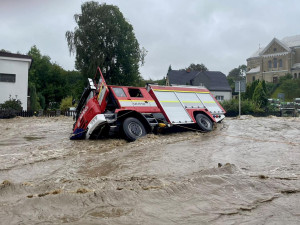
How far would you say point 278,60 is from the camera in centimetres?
6059

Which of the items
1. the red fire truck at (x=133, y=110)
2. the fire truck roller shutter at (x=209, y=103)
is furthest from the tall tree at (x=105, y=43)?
the red fire truck at (x=133, y=110)

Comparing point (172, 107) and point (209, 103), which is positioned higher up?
point (209, 103)

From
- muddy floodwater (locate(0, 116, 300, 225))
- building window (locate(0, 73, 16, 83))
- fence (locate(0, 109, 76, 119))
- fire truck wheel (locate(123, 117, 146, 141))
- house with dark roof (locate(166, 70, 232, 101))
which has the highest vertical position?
house with dark roof (locate(166, 70, 232, 101))

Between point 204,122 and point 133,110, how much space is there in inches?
138

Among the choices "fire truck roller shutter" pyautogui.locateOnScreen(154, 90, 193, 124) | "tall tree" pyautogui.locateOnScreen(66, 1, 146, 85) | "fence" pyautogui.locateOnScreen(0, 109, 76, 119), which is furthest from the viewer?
"tall tree" pyautogui.locateOnScreen(66, 1, 146, 85)

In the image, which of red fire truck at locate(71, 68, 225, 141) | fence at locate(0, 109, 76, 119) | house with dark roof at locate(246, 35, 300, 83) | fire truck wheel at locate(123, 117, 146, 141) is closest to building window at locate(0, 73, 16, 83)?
fence at locate(0, 109, 76, 119)

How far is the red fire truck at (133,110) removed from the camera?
30.9ft

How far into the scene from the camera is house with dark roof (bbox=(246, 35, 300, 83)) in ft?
192

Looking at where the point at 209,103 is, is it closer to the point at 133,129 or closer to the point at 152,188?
the point at 133,129

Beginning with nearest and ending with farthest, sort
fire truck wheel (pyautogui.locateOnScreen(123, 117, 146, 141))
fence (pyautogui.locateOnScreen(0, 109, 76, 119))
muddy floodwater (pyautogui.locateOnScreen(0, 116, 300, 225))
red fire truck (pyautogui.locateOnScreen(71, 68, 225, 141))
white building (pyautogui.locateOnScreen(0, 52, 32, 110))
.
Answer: muddy floodwater (pyautogui.locateOnScreen(0, 116, 300, 225)) < fire truck wheel (pyautogui.locateOnScreen(123, 117, 146, 141)) < red fire truck (pyautogui.locateOnScreen(71, 68, 225, 141)) < fence (pyautogui.locateOnScreen(0, 109, 76, 119)) < white building (pyautogui.locateOnScreen(0, 52, 32, 110))

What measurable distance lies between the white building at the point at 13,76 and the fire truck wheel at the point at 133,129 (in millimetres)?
20389

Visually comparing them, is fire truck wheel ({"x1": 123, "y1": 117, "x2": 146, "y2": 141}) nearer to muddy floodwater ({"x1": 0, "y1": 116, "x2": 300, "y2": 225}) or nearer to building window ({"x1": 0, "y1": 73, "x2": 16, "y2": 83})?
muddy floodwater ({"x1": 0, "y1": 116, "x2": 300, "y2": 225})

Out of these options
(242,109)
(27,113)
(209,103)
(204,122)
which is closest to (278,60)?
(242,109)

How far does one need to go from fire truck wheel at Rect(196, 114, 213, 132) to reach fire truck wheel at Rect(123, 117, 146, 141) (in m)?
2.84
